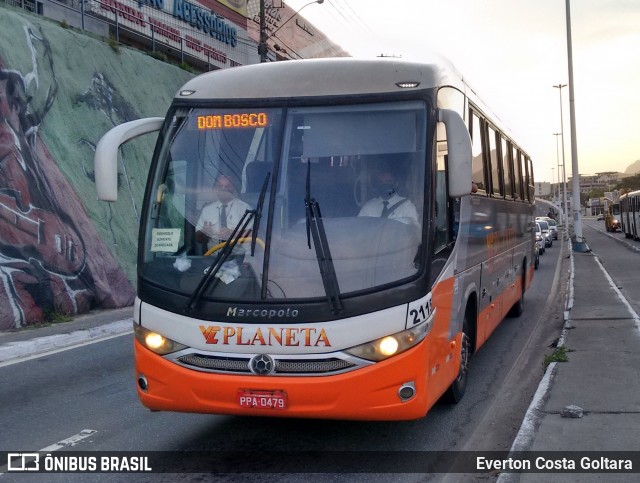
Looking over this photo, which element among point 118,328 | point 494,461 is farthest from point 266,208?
point 118,328

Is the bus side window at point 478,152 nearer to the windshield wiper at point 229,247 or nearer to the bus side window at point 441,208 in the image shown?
the bus side window at point 441,208

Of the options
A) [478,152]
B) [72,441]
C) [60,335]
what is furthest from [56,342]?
[478,152]

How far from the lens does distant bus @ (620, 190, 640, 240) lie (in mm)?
45594

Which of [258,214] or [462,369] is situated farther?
[462,369]

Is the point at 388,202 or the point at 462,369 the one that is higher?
the point at 388,202

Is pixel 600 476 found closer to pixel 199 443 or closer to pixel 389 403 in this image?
pixel 389 403

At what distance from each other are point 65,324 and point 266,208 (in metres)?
8.84

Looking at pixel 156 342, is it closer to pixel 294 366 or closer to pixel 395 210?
pixel 294 366

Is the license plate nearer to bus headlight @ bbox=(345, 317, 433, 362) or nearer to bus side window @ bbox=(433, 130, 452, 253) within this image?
bus headlight @ bbox=(345, 317, 433, 362)

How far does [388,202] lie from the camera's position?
17.5 ft

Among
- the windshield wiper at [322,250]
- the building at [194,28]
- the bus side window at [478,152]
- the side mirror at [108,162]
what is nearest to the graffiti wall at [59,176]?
the building at [194,28]

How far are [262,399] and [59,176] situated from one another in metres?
12.5

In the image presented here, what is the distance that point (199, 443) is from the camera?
5969mm

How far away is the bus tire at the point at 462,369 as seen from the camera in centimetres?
683
